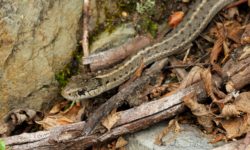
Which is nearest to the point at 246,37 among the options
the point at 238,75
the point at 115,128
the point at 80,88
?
the point at 238,75

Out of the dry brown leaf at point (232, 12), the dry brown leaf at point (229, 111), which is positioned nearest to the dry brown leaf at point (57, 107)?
the dry brown leaf at point (229, 111)

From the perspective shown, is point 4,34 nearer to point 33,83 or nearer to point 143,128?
point 33,83

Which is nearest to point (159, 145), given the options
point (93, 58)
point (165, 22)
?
point (93, 58)

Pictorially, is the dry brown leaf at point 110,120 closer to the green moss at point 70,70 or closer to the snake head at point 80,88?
the snake head at point 80,88

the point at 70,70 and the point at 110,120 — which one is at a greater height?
the point at 70,70

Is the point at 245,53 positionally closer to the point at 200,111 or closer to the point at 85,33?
the point at 200,111

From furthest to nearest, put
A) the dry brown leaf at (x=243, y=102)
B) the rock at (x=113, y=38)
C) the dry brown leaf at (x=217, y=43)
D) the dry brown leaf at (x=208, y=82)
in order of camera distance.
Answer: the rock at (x=113, y=38) → the dry brown leaf at (x=217, y=43) → the dry brown leaf at (x=208, y=82) → the dry brown leaf at (x=243, y=102)
